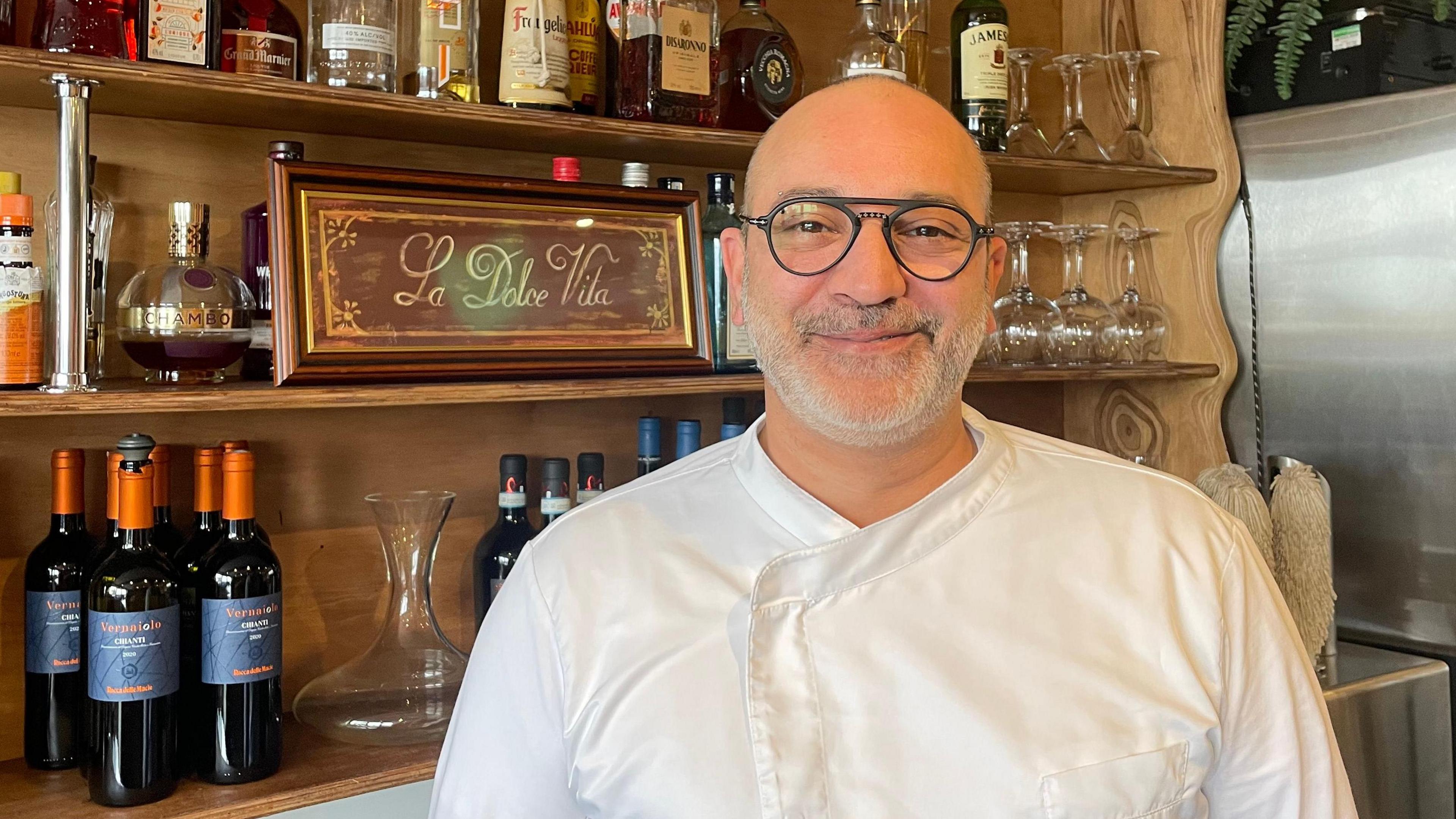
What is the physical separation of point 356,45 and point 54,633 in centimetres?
67

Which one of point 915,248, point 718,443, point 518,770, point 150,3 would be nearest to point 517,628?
point 518,770

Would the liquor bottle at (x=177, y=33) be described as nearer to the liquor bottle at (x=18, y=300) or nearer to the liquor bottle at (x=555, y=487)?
the liquor bottle at (x=18, y=300)

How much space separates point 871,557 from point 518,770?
0.36m

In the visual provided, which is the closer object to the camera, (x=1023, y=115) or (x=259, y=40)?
(x=259, y=40)

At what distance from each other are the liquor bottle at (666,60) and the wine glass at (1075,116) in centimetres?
64

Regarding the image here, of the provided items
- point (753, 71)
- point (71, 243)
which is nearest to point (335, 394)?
point (71, 243)

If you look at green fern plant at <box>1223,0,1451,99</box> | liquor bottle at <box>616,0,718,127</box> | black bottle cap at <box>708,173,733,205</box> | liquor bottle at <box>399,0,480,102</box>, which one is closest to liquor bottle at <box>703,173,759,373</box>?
black bottle cap at <box>708,173,733,205</box>

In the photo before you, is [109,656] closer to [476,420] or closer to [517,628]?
[517,628]

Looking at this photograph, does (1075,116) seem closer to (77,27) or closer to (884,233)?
(884,233)

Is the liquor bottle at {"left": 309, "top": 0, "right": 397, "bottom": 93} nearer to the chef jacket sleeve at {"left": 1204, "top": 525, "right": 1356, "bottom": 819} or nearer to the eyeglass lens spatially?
the eyeglass lens

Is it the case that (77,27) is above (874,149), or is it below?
above

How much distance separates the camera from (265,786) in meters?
1.21

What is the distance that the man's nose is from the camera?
103 centimetres

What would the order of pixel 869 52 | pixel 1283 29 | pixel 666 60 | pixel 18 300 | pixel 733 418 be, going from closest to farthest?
pixel 18 300
pixel 666 60
pixel 733 418
pixel 869 52
pixel 1283 29
